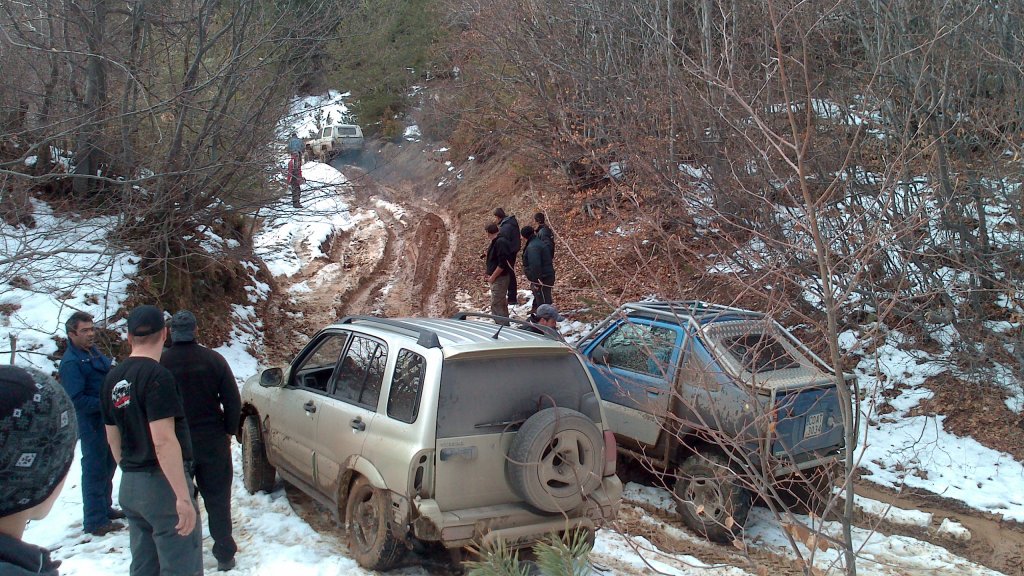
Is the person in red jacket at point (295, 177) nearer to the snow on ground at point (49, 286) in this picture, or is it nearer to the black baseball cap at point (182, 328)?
the snow on ground at point (49, 286)

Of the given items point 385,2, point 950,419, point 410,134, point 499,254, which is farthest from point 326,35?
point 410,134

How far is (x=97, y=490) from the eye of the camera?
18.1ft

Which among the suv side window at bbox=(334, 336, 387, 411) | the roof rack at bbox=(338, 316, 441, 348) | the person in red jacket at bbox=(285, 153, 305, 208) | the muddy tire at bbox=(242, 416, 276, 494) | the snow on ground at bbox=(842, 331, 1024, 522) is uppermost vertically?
the person in red jacket at bbox=(285, 153, 305, 208)

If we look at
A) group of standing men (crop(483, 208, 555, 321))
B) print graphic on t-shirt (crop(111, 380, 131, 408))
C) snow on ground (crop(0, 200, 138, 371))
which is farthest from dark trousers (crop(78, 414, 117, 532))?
group of standing men (crop(483, 208, 555, 321))

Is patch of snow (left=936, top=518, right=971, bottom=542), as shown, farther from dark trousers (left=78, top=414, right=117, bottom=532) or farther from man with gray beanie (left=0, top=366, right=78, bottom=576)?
man with gray beanie (left=0, top=366, right=78, bottom=576)

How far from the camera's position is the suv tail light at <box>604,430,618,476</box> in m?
5.25

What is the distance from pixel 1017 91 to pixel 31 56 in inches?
491

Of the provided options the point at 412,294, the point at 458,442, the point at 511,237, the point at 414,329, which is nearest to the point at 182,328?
the point at 414,329

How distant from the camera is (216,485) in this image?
16.5 ft

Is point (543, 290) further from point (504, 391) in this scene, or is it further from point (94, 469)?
point (94, 469)

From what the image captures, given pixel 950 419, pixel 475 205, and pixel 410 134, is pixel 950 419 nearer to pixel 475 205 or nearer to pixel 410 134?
pixel 475 205

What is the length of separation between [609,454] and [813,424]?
2.03 meters

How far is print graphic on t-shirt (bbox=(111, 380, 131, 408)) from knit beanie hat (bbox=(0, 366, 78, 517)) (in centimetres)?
223

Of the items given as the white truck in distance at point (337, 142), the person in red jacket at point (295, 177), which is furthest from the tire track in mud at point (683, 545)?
the white truck in distance at point (337, 142)
